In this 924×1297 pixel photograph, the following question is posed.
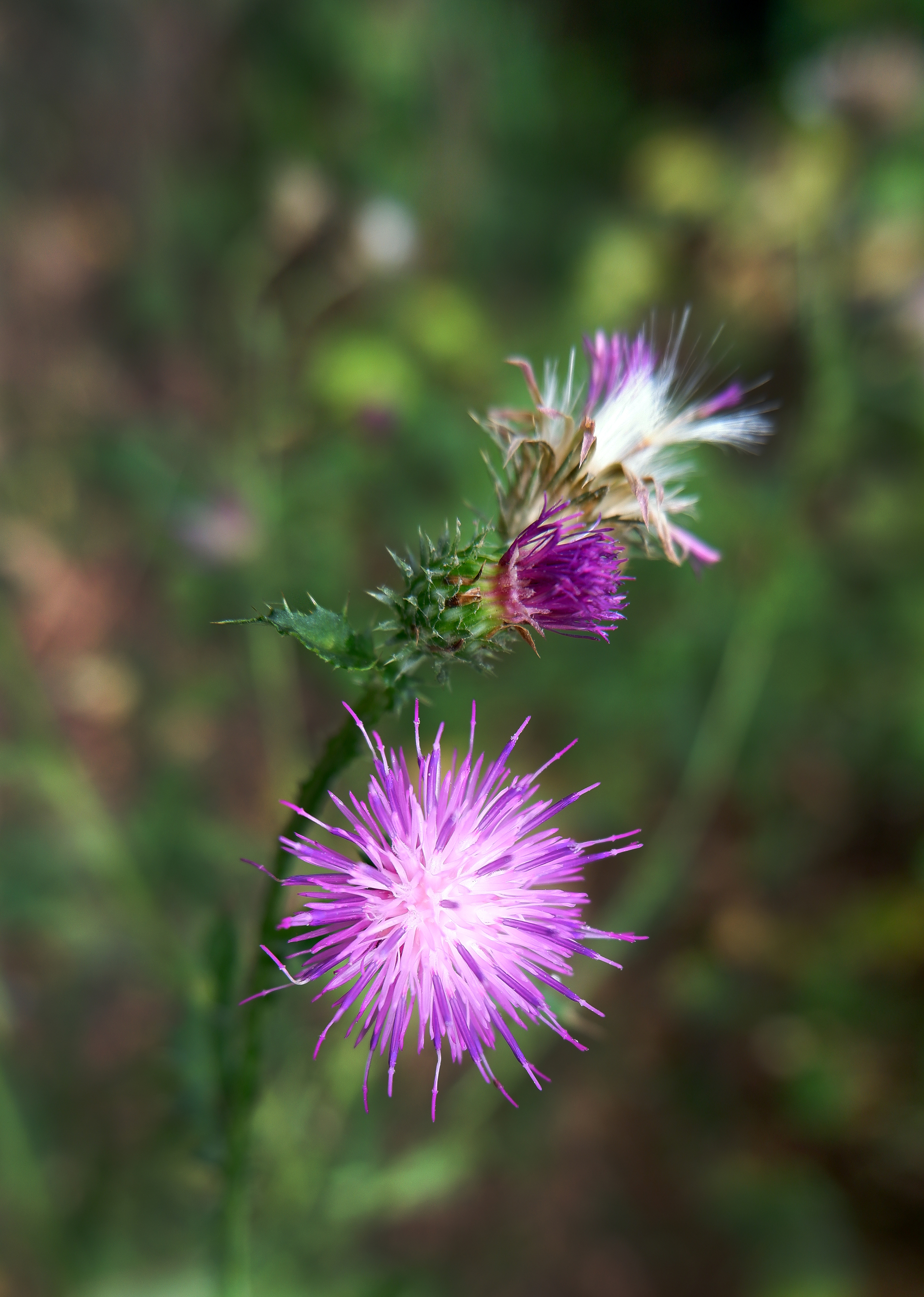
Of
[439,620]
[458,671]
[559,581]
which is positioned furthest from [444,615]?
[458,671]

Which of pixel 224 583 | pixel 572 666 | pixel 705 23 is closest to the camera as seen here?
pixel 224 583

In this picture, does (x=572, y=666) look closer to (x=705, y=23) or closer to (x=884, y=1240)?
(x=884, y=1240)

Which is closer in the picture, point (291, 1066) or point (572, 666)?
point (291, 1066)

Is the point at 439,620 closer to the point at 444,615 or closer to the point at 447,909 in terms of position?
the point at 444,615

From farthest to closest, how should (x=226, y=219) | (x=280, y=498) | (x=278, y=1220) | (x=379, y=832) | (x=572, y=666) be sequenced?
(x=226, y=219), (x=572, y=666), (x=280, y=498), (x=278, y=1220), (x=379, y=832)

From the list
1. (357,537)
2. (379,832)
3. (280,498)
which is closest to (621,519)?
(379,832)

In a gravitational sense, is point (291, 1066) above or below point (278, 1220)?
above

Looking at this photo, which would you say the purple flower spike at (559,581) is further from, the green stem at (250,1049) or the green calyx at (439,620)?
the green stem at (250,1049)

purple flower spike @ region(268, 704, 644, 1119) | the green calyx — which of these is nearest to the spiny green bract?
the green calyx
